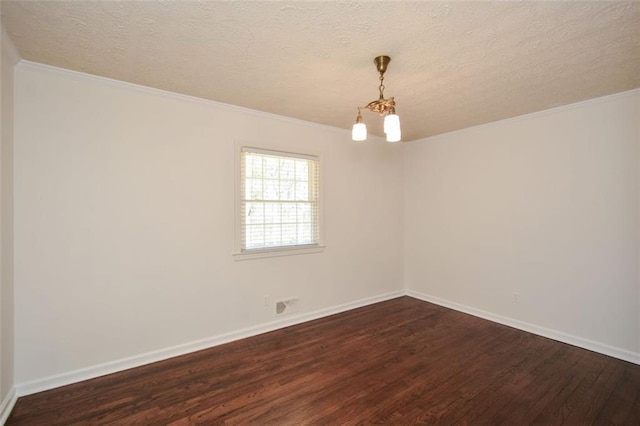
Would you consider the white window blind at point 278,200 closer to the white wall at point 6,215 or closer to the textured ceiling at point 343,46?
the textured ceiling at point 343,46

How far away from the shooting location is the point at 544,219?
10.8ft

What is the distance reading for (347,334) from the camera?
3.34m

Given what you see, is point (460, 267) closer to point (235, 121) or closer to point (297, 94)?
point (297, 94)

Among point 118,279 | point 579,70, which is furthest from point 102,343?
point 579,70

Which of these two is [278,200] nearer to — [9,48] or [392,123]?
[392,123]

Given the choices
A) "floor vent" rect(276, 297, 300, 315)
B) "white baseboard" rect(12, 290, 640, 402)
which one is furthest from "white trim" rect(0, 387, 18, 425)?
"floor vent" rect(276, 297, 300, 315)

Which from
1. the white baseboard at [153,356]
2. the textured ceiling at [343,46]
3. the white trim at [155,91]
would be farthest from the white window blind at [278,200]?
the white baseboard at [153,356]

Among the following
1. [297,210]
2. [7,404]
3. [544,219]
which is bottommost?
[7,404]

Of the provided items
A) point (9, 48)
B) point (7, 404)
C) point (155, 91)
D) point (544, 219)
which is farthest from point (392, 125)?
point (7, 404)

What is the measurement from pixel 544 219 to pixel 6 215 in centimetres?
484

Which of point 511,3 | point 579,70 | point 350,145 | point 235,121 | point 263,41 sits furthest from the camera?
point 350,145

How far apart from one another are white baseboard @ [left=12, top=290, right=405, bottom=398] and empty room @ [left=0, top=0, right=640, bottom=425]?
0.08 ft

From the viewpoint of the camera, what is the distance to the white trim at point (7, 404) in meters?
1.95

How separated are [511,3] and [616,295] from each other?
9.60ft
